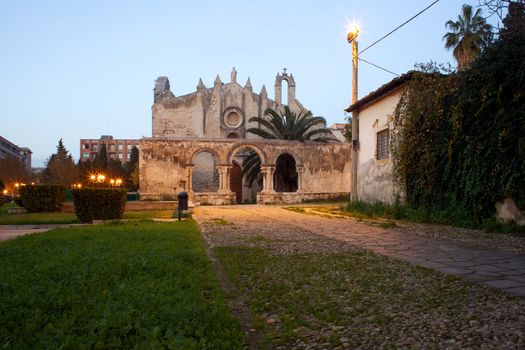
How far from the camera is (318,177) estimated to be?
26.0 meters

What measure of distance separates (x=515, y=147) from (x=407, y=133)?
3.70m

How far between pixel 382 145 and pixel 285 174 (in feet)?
44.7

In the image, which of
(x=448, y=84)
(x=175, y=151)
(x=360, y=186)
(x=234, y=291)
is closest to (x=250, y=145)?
(x=175, y=151)

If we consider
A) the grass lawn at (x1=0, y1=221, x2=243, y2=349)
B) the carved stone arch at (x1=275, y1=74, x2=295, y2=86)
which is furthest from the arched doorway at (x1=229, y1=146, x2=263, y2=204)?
the grass lawn at (x1=0, y1=221, x2=243, y2=349)

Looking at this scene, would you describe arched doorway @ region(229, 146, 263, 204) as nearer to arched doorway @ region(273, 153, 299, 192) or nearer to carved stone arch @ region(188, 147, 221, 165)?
arched doorway @ region(273, 153, 299, 192)

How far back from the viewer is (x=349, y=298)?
3.62 meters

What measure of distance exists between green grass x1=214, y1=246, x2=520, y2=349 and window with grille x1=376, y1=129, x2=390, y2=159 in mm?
9868

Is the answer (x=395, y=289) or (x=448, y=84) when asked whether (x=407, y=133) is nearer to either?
(x=448, y=84)

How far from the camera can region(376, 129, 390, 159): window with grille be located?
48.1 ft

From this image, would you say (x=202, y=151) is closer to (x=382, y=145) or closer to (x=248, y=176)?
(x=248, y=176)

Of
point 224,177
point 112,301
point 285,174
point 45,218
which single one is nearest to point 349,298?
point 112,301

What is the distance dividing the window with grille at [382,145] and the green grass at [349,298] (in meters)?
9.87

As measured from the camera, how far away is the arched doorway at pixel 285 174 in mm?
27875

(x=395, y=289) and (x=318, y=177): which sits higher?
(x=318, y=177)
